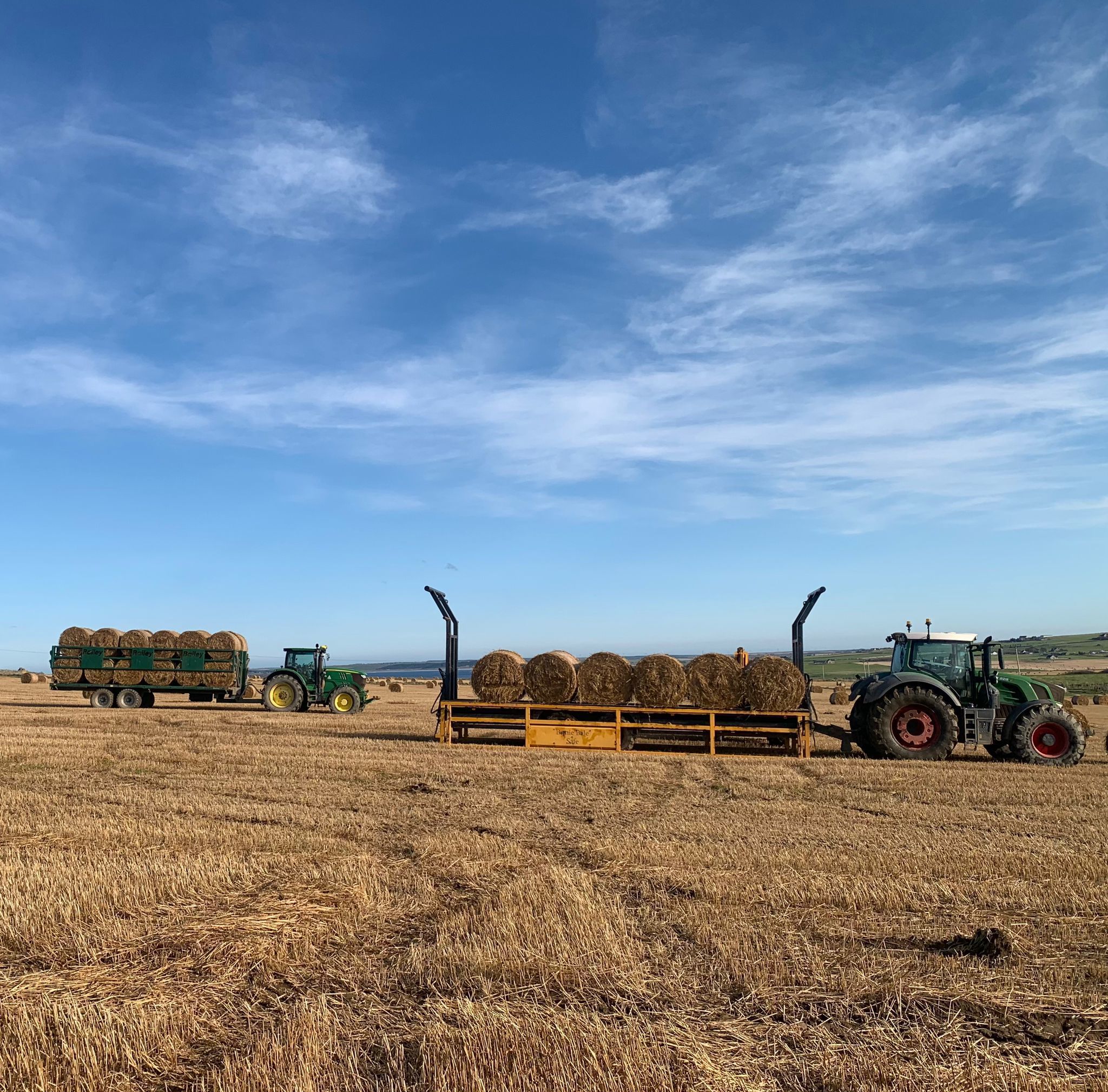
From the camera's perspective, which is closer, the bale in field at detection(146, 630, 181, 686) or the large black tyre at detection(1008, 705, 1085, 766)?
the large black tyre at detection(1008, 705, 1085, 766)

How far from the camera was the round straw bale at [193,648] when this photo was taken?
25.9 metres

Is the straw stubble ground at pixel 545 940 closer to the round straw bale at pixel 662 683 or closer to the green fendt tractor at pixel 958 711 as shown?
the green fendt tractor at pixel 958 711

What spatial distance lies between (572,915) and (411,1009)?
1.67m

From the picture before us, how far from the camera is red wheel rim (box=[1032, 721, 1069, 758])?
573 inches

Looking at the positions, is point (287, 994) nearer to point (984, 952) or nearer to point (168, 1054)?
point (168, 1054)

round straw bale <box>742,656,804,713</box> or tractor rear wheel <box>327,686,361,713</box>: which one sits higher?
round straw bale <box>742,656,804,713</box>

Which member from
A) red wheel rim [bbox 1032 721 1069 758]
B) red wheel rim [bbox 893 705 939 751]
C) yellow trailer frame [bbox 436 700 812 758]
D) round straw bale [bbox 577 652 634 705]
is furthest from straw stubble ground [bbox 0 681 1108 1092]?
round straw bale [bbox 577 652 634 705]

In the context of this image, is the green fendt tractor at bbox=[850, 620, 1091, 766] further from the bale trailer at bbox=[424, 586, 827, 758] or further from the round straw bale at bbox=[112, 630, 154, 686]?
the round straw bale at bbox=[112, 630, 154, 686]

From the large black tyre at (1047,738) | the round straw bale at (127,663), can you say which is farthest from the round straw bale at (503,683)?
the round straw bale at (127,663)

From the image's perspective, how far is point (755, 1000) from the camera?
464 centimetres

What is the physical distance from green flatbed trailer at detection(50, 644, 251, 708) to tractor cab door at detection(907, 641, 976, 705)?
61.1 ft

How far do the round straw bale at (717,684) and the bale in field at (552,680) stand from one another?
217cm

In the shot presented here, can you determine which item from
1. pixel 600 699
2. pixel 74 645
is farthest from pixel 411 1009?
pixel 74 645

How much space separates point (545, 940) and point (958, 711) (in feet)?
38.2
